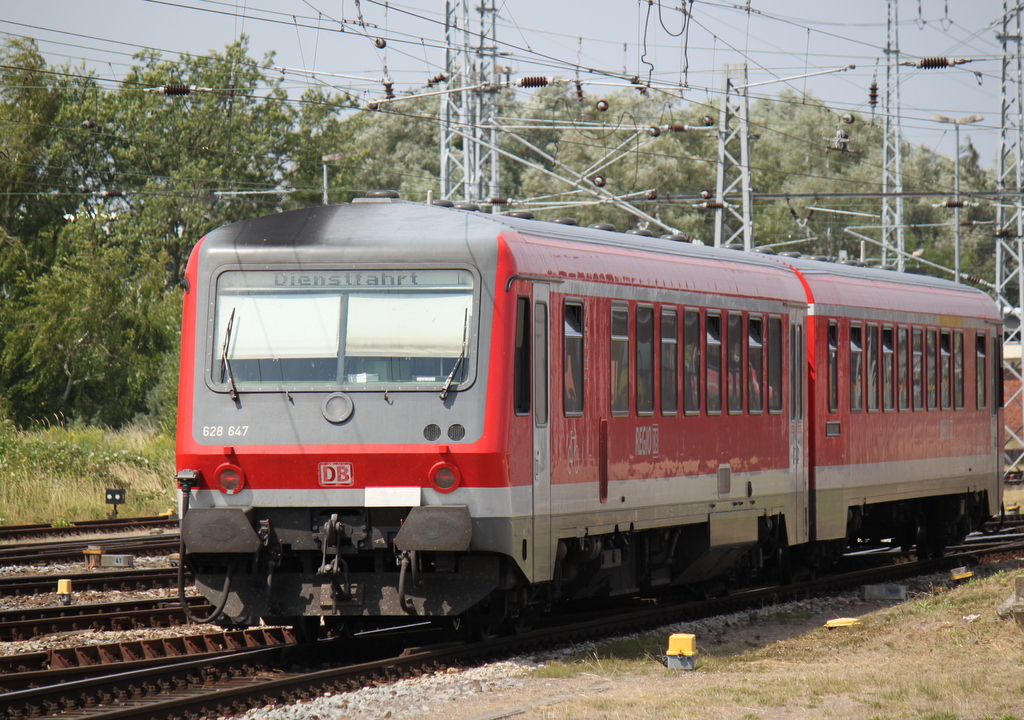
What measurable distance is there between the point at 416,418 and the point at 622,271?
2738mm

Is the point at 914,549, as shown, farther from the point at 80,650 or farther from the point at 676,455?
the point at 80,650

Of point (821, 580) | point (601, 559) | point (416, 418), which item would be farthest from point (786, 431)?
point (416, 418)

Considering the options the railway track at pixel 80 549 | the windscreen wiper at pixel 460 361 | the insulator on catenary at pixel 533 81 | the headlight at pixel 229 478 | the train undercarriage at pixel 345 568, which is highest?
the insulator on catenary at pixel 533 81

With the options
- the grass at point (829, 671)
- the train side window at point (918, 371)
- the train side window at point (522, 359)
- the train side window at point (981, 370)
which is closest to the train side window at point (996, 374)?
the train side window at point (981, 370)

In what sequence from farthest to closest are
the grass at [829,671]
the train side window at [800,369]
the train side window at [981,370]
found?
the train side window at [981,370] < the train side window at [800,369] < the grass at [829,671]

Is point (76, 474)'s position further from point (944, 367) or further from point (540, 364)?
point (540, 364)

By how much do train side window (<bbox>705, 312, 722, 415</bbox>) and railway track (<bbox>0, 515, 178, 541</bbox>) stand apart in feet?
36.6

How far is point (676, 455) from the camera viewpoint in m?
13.0

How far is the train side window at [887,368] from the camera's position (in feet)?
57.2

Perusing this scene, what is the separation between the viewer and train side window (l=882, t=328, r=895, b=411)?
1742cm

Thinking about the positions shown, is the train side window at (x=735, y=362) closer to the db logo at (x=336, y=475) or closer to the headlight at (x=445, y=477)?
the headlight at (x=445, y=477)

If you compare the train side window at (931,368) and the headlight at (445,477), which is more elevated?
the train side window at (931,368)

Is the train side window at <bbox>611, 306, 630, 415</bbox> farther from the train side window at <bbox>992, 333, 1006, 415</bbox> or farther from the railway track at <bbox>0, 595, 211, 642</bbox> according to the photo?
the train side window at <bbox>992, 333, 1006, 415</bbox>

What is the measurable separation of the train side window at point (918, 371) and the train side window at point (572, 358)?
7787mm
